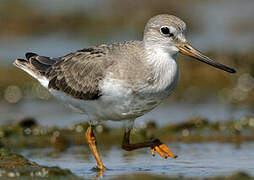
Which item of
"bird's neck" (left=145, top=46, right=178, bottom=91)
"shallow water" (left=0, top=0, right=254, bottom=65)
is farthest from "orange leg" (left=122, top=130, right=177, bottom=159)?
"shallow water" (left=0, top=0, right=254, bottom=65)

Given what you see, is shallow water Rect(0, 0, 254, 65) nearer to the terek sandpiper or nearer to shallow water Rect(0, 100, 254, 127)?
shallow water Rect(0, 100, 254, 127)

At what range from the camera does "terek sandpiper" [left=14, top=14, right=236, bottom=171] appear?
391 inches

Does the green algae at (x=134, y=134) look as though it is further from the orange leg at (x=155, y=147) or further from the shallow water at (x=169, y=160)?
the orange leg at (x=155, y=147)

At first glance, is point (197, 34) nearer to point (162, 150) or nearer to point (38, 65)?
point (38, 65)

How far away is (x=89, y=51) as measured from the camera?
36.9 ft

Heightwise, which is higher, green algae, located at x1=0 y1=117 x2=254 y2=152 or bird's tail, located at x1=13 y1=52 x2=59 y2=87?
bird's tail, located at x1=13 y1=52 x2=59 y2=87

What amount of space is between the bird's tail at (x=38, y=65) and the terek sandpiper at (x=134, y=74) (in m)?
1.43

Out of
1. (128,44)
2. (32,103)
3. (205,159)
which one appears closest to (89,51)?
(128,44)

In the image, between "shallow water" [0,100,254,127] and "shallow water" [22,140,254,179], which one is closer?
"shallow water" [22,140,254,179]

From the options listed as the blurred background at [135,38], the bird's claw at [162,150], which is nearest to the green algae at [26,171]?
the bird's claw at [162,150]

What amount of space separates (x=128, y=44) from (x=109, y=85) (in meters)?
0.92

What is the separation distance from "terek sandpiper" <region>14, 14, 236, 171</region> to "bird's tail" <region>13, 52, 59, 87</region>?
56.3 inches

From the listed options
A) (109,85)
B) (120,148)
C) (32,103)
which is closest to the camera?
(109,85)

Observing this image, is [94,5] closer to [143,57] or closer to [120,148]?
[120,148]
